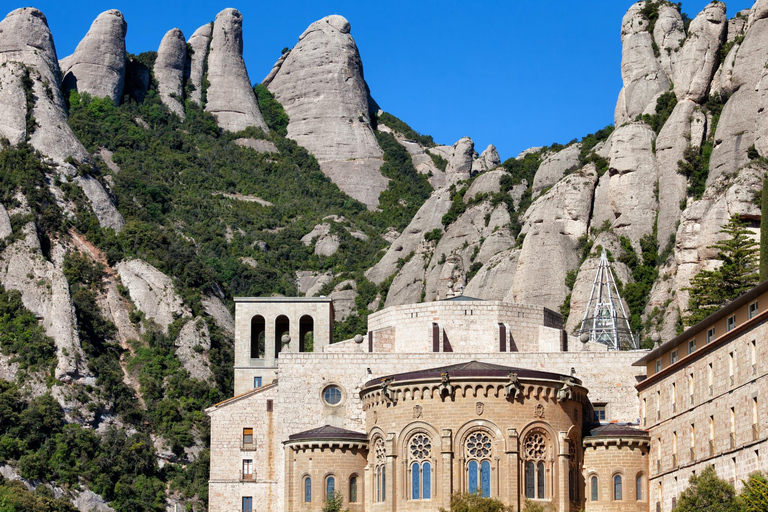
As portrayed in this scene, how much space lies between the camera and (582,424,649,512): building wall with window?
64562 mm

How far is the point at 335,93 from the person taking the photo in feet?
635

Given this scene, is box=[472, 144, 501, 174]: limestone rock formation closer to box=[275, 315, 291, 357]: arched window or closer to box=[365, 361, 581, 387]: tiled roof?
box=[275, 315, 291, 357]: arched window

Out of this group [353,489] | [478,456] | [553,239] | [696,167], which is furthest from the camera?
[553,239]

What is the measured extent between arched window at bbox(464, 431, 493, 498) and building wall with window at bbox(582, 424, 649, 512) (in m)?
5.87

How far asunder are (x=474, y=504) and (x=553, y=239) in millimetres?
63495

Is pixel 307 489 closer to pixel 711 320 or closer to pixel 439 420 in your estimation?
pixel 439 420

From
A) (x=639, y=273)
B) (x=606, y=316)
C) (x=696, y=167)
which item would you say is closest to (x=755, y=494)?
(x=606, y=316)

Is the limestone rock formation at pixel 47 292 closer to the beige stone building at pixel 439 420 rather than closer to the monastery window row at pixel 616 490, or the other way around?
the beige stone building at pixel 439 420

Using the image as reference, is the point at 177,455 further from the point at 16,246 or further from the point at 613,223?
the point at 613,223

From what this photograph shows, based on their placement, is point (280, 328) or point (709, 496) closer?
point (709, 496)

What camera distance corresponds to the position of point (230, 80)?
19175 centimetres

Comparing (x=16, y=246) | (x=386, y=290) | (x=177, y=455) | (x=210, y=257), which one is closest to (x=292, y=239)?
(x=210, y=257)

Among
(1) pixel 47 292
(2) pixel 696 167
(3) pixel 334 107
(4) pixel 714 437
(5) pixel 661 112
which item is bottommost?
(4) pixel 714 437

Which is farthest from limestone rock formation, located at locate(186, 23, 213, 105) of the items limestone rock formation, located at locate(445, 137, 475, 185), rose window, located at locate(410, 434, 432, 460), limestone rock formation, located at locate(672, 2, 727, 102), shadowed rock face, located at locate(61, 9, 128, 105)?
rose window, located at locate(410, 434, 432, 460)
